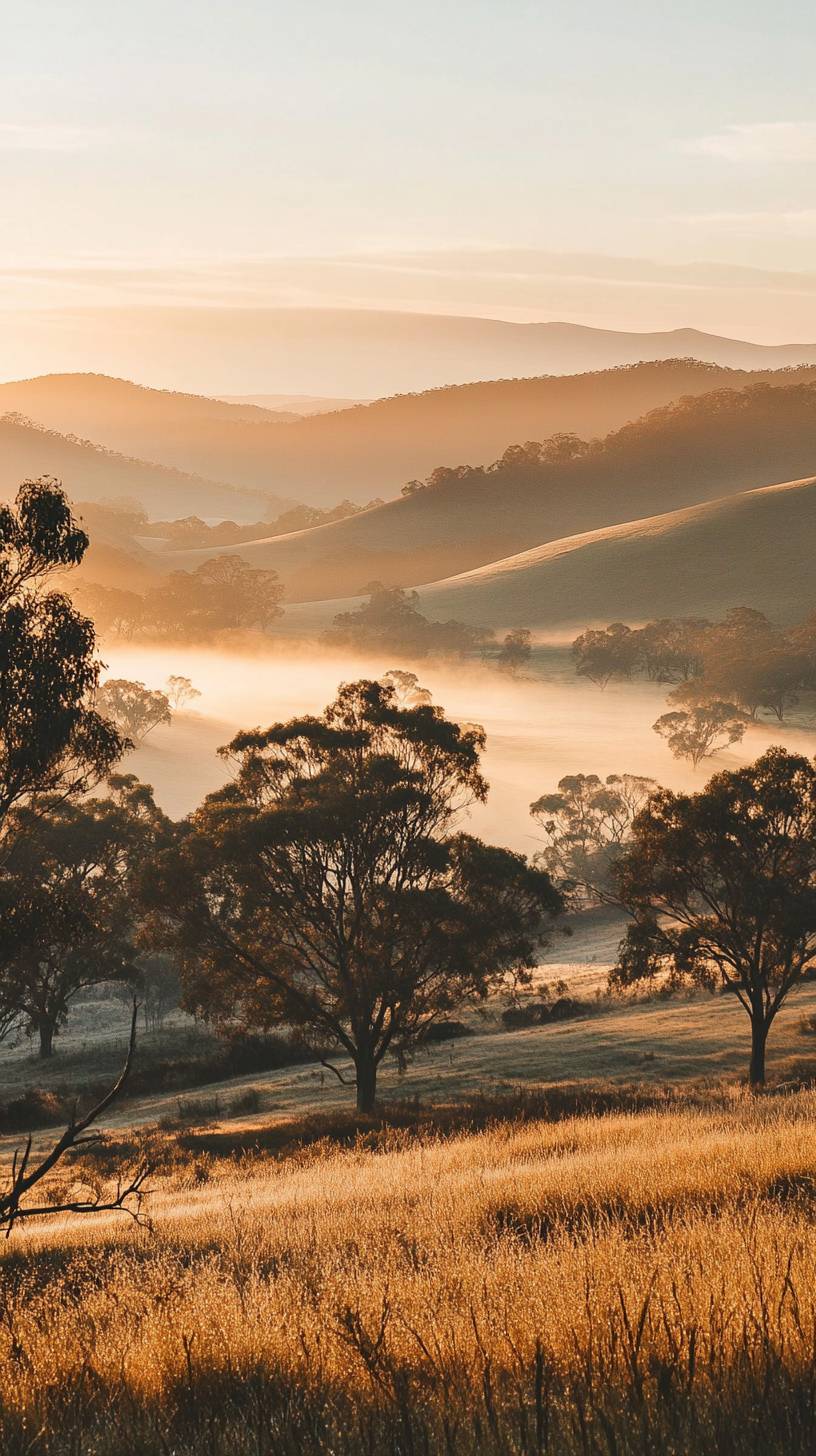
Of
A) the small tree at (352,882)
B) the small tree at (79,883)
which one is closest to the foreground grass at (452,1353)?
the small tree at (352,882)

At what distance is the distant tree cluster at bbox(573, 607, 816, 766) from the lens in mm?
106438

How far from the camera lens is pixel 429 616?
177 meters

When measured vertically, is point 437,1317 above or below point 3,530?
below

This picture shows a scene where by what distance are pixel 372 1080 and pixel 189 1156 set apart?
7.47 meters

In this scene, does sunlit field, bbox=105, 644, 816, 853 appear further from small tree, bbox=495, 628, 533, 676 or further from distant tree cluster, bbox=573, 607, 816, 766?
distant tree cluster, bbox=573, 607, 816, 766

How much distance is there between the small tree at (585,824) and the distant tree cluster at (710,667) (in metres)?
16.7

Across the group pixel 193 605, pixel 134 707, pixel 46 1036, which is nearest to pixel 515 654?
pixel 193 605

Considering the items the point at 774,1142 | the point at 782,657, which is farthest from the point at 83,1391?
the point at 782,657

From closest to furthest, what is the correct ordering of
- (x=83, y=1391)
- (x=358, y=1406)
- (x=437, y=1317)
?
(x=358, y=1406)
(x=83, y=1391)
(x=437, y=1317)

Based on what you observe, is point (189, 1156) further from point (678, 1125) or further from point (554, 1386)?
point (554, 1386)

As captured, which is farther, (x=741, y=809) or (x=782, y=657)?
(x=782, y=657)

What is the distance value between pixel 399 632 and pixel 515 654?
19.6 m

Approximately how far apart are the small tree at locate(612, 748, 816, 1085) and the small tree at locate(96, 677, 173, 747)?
87032mm

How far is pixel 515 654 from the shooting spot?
146 metres
